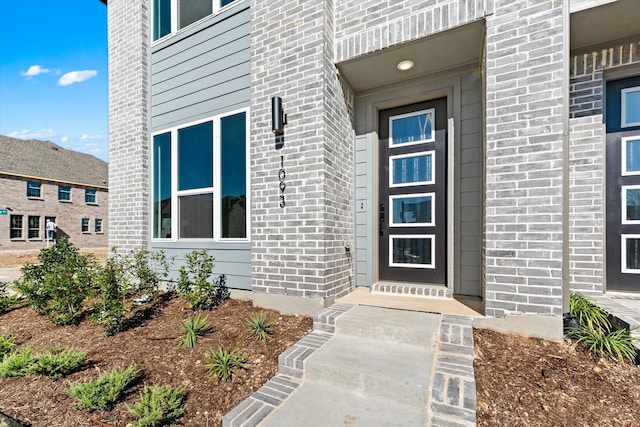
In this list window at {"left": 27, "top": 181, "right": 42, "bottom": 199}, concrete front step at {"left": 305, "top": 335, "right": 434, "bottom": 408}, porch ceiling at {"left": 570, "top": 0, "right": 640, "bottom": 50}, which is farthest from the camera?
window at {"left": 27, "top": 181, "right": 42, "bottom": 199}

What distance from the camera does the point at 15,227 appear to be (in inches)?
677

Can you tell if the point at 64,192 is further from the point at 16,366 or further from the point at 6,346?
the point at 16,366

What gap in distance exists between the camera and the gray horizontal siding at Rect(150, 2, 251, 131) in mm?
4227

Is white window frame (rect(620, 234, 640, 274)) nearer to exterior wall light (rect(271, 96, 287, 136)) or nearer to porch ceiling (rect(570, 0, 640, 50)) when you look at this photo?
porch ceiling (rect(570, 0, 640, 50))

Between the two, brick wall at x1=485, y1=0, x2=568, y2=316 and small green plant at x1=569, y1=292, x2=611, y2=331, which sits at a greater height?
brick wall at x1=485, y1=0, x2=568, y2=316

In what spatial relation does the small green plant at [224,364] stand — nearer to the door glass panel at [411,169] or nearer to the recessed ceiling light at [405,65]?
the door glass panel at [411,169]

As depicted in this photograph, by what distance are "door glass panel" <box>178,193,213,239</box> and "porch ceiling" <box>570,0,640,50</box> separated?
4.77 meters

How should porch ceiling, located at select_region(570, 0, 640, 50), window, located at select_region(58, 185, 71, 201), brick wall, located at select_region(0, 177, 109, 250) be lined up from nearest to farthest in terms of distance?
porch ceiling, located at select_region(570, 0, 640, 50)
brick wall, located at select_region(0, 177, 109, 250)
window, located at select_region(58, 185, 71, 201)

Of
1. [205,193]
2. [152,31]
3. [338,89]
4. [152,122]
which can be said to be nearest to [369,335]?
[338,89]

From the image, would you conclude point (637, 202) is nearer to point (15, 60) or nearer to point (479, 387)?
point (479, 387)

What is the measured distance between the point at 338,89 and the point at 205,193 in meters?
2.50

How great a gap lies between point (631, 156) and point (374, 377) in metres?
3.83

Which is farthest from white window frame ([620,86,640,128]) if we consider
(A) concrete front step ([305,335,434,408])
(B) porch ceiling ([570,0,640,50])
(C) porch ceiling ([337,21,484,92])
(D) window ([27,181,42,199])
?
(D) window ([27,181,42,199])

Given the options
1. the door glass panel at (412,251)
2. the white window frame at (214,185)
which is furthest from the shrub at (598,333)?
the white window frame at (214,185)
